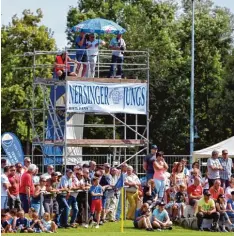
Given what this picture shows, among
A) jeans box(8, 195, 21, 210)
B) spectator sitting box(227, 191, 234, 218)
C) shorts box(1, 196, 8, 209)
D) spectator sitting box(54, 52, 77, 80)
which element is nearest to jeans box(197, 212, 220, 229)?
spectator sitting box(227, 191, 234, 218)

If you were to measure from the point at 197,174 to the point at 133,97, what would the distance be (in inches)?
218

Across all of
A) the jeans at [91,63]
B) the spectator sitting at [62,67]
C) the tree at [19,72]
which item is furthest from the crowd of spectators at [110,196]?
the tree at [19,72]

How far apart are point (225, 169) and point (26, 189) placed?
641 centimetres

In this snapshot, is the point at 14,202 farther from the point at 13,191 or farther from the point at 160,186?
the point at 160,186

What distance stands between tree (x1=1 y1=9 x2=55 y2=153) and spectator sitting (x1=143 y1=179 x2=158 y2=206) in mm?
29257

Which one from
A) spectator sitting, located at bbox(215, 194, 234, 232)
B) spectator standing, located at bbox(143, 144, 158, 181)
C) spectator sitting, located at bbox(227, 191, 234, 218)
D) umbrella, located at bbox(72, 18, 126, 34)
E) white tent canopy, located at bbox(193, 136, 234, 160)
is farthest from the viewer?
white tent canopy, located at bbox(193, 136, 234, 160)

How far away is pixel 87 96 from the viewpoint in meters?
33.2

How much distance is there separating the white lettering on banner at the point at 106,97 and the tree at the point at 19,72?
2328 cm

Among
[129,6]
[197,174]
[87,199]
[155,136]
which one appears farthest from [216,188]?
[129,6]

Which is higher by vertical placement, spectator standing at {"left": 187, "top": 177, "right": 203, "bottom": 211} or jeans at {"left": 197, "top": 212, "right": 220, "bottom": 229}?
spectator standing at {"left": 187, "top": 177, "right": 203, "bottom": 211}

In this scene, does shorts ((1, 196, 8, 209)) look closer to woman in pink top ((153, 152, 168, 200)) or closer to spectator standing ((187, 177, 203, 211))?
woman in pink top ((153, 152, 168, 200))

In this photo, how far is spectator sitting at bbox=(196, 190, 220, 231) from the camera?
28.2 metres

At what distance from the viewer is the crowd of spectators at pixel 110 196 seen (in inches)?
1024

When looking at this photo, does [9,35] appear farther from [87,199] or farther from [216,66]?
[87,199]
